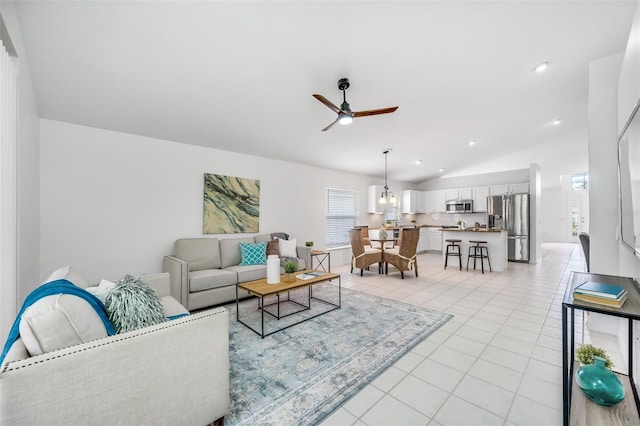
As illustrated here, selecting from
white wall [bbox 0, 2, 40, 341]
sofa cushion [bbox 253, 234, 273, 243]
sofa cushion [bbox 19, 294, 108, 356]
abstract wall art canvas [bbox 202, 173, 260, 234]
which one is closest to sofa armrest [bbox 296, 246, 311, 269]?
sofa cushion [bbox 253, 234, 273, 243]

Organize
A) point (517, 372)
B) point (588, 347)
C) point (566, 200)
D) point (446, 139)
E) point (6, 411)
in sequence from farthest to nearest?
1. point (566, 200)
2. point (446, 139)
3. point (517, 372)
4. point (588, 347)
5. point (6, 411)

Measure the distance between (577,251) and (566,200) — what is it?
3.04 m

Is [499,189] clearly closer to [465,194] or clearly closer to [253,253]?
[465,194]

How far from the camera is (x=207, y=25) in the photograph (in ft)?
7.06

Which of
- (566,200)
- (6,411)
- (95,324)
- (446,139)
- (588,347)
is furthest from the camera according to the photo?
(566,200)

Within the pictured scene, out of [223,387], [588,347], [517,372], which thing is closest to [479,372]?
[517,372]

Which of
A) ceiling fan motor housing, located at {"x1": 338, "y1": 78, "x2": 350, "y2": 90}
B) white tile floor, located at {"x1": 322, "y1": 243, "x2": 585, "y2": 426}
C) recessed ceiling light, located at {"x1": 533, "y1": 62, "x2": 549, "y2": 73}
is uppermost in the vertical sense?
recessed ceiling light, located at {"x1": 533, "y1": 62, "x2": 549, "y2": 73}

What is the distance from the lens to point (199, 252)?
13.0 feet

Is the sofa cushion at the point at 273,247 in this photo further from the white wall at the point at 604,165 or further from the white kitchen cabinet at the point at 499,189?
the white kitchen cabinet at the point at 499,189

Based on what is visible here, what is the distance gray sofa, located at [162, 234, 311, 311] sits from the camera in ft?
11.0

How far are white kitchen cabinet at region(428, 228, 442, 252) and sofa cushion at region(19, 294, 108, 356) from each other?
29.8 feet

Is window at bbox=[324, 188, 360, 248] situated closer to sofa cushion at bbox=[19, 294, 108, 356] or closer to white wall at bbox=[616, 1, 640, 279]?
white wall at bbox=[616, 1, 640, 279]

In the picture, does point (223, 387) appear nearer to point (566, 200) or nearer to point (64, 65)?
point (64, 65)

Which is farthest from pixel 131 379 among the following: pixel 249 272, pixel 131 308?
pixel 249 272
